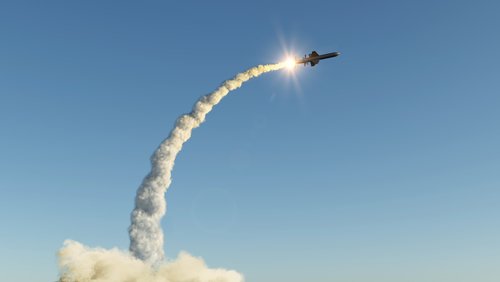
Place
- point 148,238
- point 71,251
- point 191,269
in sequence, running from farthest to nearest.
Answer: point 191,269 → point 71,251 → point 148,238

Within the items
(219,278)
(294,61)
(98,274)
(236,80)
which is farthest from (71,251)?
(294,61)

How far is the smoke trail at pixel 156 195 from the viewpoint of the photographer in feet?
243

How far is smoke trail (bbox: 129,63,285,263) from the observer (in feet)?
243

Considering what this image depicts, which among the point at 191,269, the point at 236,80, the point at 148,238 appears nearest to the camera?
the point at 148,238

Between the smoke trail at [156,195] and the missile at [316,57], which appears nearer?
the smoke trail at [156,195]

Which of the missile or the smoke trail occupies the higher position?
the missile

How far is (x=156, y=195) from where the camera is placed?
75.1 meters

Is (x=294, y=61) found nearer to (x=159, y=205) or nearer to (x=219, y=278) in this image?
(x=159, y=205)

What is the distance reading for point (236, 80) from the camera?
85.2 metres

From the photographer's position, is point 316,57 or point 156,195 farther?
point 316,57

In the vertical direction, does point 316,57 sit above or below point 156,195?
above

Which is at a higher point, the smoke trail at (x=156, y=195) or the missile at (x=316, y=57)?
the missile at (x=316, y=57)

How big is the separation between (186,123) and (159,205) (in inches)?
740

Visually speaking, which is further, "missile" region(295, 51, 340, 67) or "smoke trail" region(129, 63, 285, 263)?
"missile" region(295, 51, 340, 67)
